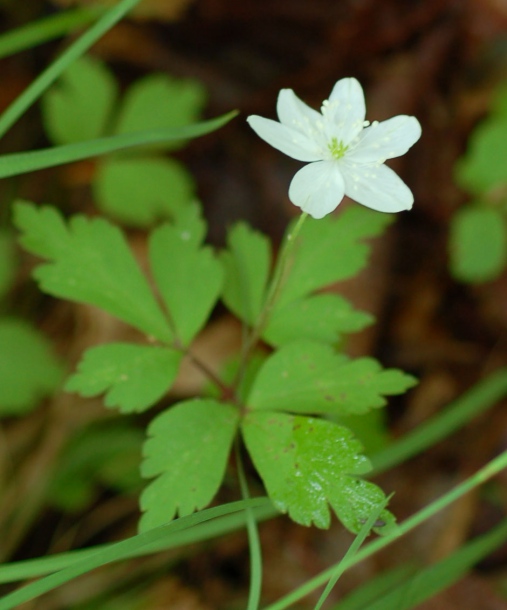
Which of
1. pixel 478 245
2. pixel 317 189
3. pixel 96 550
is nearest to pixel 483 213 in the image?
pixel 478 245

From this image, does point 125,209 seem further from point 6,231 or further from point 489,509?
point 489,509

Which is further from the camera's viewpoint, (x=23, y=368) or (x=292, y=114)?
(x=23, y=368)

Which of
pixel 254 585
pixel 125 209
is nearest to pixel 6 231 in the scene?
pixel 125 209

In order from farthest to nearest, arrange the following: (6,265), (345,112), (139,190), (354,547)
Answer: (139,190) → (6,265) → (345,112) → (354,547)

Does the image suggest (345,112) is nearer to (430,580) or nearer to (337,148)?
(337,148)

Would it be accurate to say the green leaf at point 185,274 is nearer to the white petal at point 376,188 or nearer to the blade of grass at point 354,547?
the white petal at point 376,188

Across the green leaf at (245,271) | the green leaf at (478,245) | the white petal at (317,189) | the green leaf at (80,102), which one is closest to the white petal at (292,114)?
the white petal at (317,189)
